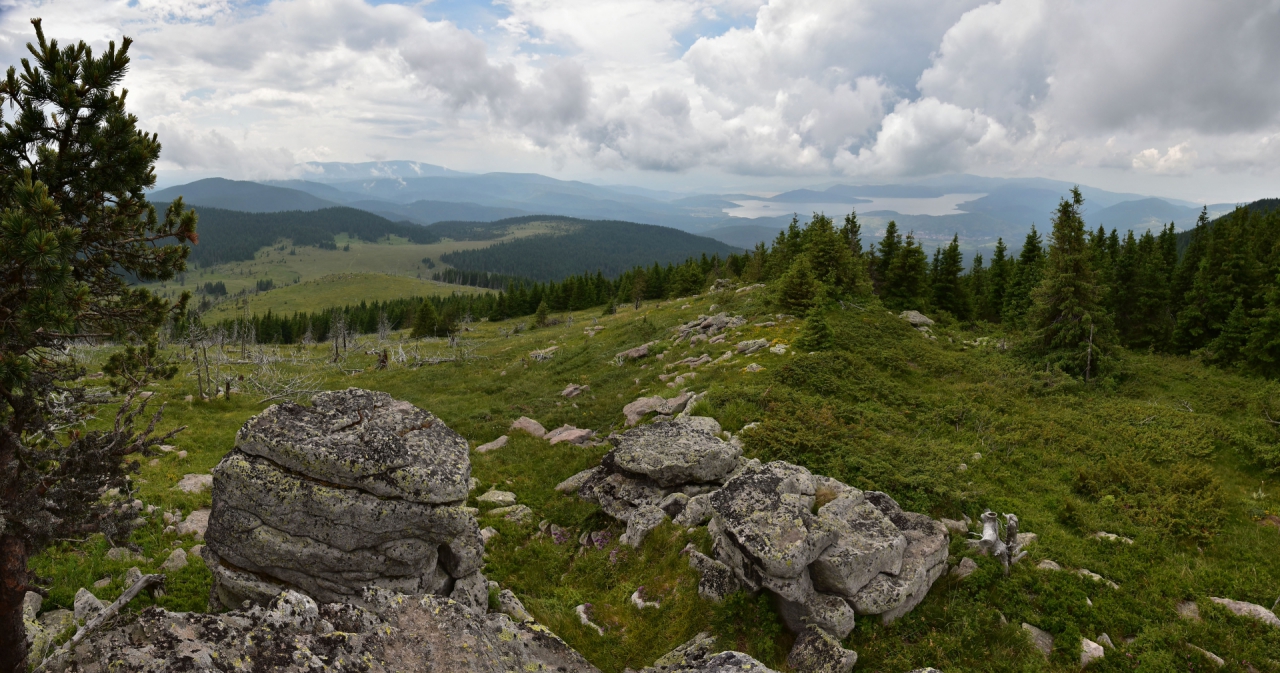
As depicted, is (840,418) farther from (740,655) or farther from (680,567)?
(740,655)

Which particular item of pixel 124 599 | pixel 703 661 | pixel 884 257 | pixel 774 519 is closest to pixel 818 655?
pixel 774 519

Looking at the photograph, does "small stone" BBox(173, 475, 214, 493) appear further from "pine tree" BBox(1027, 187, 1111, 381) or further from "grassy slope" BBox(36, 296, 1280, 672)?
"pine tree" BBox(1027, 187, 1111, 381)

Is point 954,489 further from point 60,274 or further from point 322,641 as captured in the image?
point 60,274

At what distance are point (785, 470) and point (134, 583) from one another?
1432 cm

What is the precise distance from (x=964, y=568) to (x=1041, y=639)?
5.87ft

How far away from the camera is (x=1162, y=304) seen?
47688 millimetres

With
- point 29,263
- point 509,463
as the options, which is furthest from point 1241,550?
point 29,263

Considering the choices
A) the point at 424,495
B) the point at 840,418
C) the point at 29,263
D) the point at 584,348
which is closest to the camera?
the point at 29,263

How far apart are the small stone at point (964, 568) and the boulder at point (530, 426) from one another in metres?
17.3

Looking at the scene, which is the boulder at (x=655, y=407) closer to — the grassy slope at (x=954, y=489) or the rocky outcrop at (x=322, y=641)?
the grassy slope at (x=954, y=489)

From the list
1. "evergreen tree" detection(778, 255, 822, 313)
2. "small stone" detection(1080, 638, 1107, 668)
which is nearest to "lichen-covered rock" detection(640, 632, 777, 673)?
"small stone" detection(1080, 638, 1107, 668)

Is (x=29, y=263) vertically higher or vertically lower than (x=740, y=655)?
higher

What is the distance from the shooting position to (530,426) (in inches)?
1031

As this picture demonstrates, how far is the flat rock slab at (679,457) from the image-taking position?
1642 centimetres
